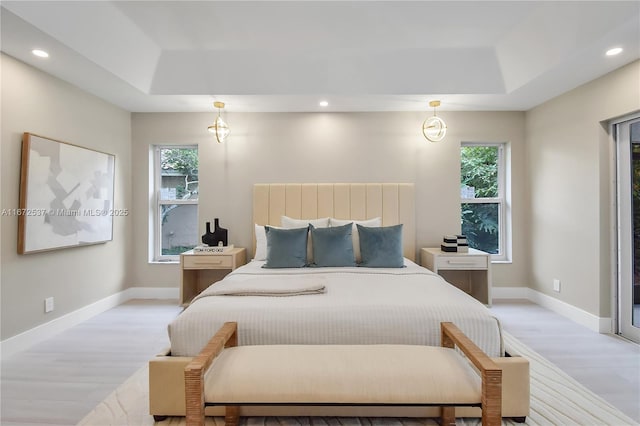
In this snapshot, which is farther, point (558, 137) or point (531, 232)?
point (531, 232)

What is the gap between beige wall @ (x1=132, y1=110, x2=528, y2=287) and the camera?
4004 millimetres

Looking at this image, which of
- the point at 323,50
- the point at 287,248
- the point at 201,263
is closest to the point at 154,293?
the point at 201,263

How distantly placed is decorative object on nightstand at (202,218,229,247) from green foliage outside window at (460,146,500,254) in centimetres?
302

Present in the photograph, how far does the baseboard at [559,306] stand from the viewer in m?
2.95

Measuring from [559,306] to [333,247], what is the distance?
101 inches

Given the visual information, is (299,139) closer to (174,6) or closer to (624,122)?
(174,6)

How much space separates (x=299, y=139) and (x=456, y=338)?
3013 mm

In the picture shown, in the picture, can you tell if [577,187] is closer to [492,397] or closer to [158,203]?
[492,397]

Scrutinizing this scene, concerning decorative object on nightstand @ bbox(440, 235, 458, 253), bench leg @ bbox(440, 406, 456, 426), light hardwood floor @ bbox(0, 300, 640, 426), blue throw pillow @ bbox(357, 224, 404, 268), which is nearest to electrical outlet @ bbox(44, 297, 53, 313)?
light hardwood floor @ bbox(0, 300, 640, 426)

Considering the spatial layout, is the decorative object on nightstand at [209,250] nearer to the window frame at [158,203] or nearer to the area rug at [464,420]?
the window frame at [158,203]

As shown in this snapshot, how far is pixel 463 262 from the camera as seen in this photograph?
3490 mm

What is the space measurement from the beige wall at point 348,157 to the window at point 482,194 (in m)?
0.19

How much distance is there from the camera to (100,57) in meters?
2.71

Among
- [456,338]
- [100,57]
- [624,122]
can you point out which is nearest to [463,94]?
[624,122]
